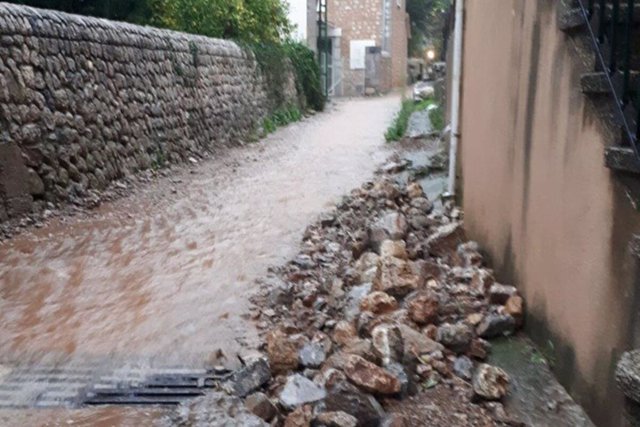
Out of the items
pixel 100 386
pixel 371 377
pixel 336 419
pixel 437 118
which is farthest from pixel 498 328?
pixel 437 118

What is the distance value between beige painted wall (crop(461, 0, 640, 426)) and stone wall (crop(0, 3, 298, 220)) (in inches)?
182

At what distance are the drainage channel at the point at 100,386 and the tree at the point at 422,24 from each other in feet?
117

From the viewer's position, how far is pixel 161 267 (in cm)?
557

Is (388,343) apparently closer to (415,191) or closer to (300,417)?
(300,417)

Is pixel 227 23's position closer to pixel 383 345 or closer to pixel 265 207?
pixel 265 207

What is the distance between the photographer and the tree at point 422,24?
3825 centimetres

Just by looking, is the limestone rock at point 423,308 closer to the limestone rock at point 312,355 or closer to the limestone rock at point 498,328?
the limestone rock at point 498,328

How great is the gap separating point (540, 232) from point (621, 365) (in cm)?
123

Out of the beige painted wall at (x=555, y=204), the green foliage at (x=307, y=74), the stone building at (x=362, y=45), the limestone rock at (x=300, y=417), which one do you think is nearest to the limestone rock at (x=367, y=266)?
the beige painted wall at (x=555, y=204)

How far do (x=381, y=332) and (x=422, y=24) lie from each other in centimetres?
3902

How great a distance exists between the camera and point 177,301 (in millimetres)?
4754

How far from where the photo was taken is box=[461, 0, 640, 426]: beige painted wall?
8.21 ft

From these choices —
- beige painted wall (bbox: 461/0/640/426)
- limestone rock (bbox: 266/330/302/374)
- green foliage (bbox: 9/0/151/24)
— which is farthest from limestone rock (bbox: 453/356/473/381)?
green foliage (bbox: 9/0/151/24)

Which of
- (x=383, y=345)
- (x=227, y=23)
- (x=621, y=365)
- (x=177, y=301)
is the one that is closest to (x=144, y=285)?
(x=177, y=301)
